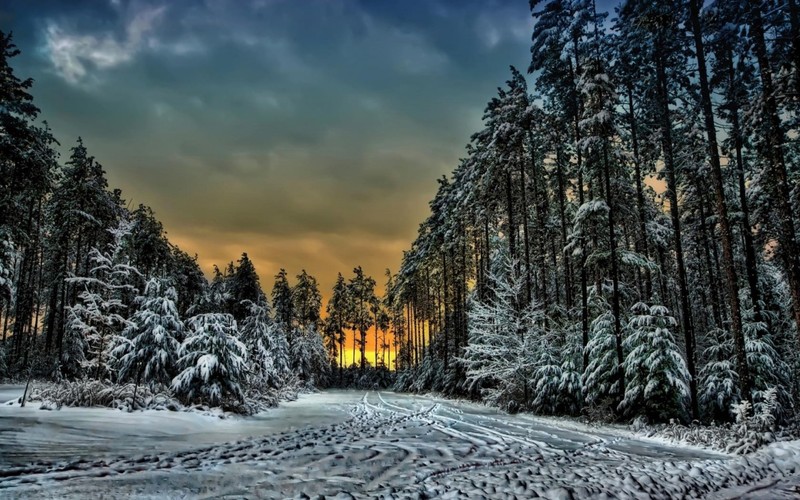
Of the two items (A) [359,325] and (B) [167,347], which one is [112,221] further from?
(A) [359,325]

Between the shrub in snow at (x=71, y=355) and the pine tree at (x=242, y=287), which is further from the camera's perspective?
the pine tree at (x=242, y=287)

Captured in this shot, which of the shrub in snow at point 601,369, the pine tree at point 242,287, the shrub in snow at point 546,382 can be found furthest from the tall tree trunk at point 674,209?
the pine tree at point 242,287

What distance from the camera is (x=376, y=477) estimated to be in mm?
5543

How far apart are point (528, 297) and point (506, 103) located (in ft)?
33.8

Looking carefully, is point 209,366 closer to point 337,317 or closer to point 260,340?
point 260,340

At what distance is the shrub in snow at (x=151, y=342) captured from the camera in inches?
550

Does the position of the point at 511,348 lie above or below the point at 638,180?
below

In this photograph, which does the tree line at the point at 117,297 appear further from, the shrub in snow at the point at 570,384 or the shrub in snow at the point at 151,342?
the shrub in snow at the point at 570,384

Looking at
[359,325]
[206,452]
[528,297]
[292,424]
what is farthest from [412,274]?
[206,452]

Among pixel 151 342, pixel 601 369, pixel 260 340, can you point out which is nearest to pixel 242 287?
pixel 260 340

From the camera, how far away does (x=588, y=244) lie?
19.3m

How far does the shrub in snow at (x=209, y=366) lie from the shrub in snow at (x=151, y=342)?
0.54m

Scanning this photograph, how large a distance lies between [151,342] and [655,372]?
15.2 metres

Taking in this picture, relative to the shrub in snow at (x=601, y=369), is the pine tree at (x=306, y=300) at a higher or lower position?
higher
